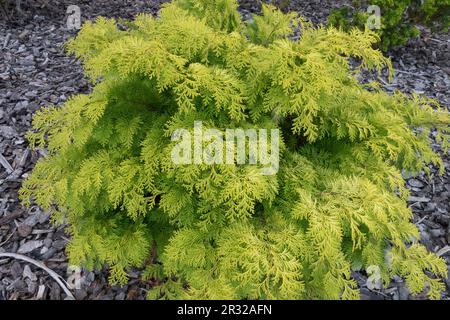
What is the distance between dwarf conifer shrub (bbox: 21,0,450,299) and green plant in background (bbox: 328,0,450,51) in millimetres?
2725

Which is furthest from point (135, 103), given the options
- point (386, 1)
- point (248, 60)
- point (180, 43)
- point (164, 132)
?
point (386, 1)

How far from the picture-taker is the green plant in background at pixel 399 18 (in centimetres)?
475

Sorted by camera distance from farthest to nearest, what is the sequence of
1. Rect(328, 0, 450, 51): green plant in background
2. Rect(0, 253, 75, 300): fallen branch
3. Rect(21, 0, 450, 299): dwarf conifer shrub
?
Rect(328, 0, 450, 51): green plant in background < Rect(0, 253, 75, 300): fallen branch < Rect(21, 0, 450, 299): dwarf conifer shrub

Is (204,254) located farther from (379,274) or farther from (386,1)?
(386,1)

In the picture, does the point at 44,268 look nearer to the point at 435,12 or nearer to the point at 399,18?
the point at 399,18

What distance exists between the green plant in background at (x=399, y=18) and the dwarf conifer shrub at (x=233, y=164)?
8.94 ft

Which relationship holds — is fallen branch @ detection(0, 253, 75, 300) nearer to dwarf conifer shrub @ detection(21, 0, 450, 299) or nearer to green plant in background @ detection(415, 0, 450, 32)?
dwarf conifer shrub @ detection(21, 0, 450, 299)

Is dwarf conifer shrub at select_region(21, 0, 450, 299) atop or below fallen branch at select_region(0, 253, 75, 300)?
atop

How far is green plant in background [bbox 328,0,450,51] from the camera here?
4754mm

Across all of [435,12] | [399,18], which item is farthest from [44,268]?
[435,12]

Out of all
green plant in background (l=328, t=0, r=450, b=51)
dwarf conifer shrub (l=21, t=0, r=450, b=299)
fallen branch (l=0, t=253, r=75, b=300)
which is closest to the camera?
dwarf conifer shrub (l=21, t=0, r=450, b=299)

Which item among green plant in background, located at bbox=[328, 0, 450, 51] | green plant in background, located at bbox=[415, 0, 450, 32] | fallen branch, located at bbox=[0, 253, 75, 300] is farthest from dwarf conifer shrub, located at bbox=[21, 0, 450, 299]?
green plant in background, located at bbox=[415, 0, 450, 32]

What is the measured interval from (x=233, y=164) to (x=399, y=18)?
13.1ft

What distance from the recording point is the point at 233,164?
6.21 ft
